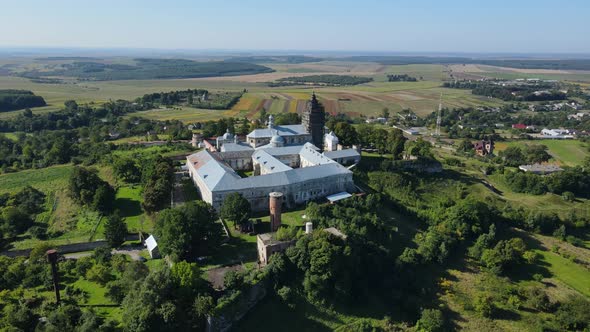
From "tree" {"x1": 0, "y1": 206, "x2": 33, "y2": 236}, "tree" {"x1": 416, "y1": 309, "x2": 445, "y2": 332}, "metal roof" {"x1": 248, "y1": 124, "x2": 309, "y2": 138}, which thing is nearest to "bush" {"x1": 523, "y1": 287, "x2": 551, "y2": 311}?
"tree" {"x1": 416, "y1": 309, "x2": 445, "y2": 332}

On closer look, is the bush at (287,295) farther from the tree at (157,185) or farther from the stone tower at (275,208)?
the tree at (157,185)

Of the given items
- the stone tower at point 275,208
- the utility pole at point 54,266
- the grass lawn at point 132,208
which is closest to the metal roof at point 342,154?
the stone tower at point 275,208

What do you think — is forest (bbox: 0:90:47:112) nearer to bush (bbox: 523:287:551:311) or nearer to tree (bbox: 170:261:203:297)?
tree (bbox: 170:261:203:297)

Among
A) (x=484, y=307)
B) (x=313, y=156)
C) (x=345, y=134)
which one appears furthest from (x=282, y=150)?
(x=484, y=307)

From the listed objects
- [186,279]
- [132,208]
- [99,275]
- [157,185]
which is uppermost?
[157,185]

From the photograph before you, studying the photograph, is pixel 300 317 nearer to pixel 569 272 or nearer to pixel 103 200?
pixel 103 200

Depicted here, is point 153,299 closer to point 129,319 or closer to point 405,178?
point 129,319
